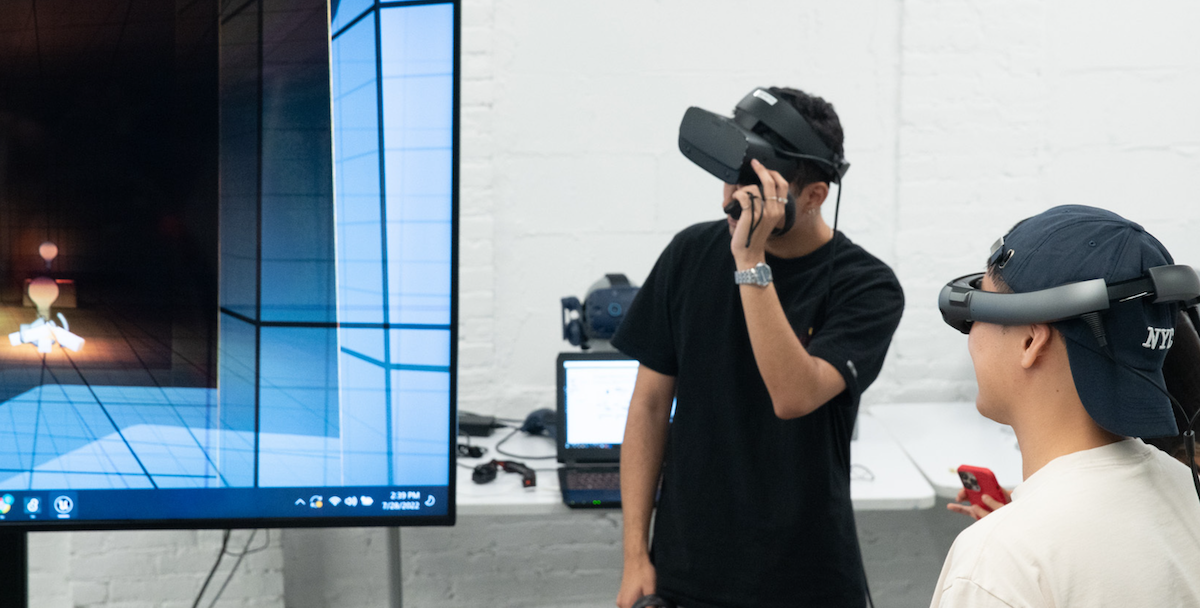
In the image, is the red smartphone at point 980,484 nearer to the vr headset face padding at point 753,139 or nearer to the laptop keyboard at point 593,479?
the vr headset face padding at point 753,139

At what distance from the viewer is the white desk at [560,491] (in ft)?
6.32

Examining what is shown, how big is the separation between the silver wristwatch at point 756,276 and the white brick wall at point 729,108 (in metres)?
1.38

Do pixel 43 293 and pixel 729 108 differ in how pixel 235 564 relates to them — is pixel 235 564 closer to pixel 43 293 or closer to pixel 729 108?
pixel 43 293

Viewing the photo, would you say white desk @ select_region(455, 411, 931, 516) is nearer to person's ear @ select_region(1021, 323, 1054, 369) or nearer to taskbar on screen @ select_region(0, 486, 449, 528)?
taskbar on screen @ select_region(0, 486, 449, 528)

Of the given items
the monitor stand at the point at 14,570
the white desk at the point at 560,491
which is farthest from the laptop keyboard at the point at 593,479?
the monitor stand at the point at 14,570

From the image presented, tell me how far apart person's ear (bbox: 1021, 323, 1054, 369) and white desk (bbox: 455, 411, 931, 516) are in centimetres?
123

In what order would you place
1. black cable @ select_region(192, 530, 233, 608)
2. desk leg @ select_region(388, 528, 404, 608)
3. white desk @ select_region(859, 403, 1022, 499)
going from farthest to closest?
black cable @ select_region(192, 530, 233, 608) → white desk @ select_region(859, 403, 1022, 499) → desk leg @ select_region(388, 528, 404, 608)

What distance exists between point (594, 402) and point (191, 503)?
3.81ft

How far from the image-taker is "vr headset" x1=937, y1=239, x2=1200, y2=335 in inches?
27.8

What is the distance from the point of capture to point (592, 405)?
2.11 meters

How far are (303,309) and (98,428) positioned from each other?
30 cm

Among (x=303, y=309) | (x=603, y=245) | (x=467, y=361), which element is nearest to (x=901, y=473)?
(x=603, y=245)

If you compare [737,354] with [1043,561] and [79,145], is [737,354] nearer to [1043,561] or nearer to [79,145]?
[1043,561]

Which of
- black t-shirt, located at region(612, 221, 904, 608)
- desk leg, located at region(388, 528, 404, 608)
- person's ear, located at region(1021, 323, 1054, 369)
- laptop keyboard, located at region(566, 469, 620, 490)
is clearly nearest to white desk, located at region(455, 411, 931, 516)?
laptop keyboard, located at region(566, 469, 620, 490)
